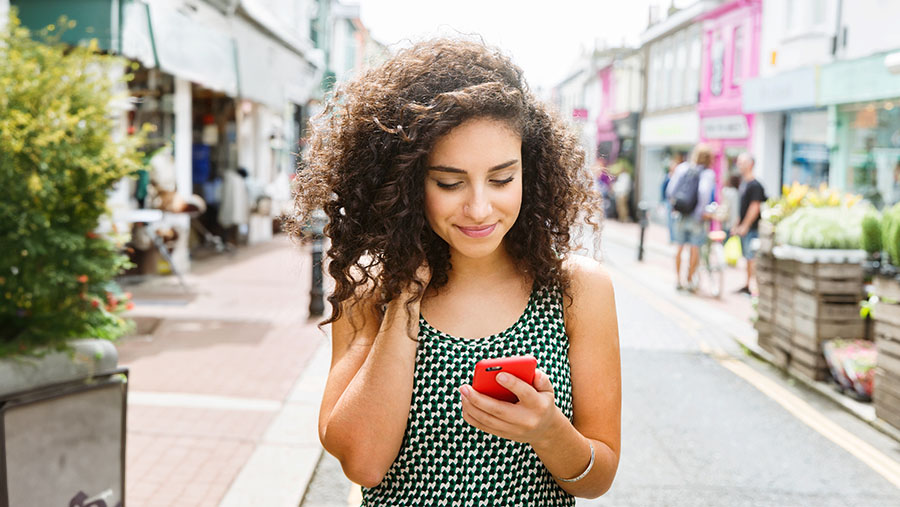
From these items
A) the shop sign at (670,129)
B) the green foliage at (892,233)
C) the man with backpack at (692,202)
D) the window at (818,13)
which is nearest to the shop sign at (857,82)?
the window at (818,13)

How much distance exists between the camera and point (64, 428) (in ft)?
9.97

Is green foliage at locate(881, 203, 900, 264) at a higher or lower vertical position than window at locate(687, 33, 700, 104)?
lower

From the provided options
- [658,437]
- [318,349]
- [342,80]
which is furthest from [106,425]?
[318,349]

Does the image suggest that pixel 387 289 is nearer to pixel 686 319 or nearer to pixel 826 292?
pixel 826 292

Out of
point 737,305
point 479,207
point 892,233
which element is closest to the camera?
point 479,207

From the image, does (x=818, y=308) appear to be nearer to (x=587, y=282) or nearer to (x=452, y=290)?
(x=587, y=282)

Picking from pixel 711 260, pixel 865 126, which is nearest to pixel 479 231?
pixel 711 260

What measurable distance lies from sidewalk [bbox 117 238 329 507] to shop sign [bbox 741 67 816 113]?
10994mm

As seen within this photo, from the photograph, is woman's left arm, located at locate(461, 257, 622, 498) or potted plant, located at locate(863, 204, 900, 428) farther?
potted plant, located at locate(863, 204, 900, 428)

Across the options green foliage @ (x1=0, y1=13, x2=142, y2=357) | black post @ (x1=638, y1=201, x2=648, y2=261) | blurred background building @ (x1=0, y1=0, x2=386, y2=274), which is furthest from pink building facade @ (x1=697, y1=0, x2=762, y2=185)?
green foliage @ (x1=0, y1=13, x2=142, y2=357)

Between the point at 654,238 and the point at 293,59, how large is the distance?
32.5 ft

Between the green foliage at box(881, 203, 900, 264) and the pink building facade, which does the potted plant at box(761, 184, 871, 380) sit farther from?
the pink building facade

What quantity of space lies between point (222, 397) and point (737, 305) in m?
7.12

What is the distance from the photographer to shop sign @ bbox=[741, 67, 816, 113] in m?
16.0
